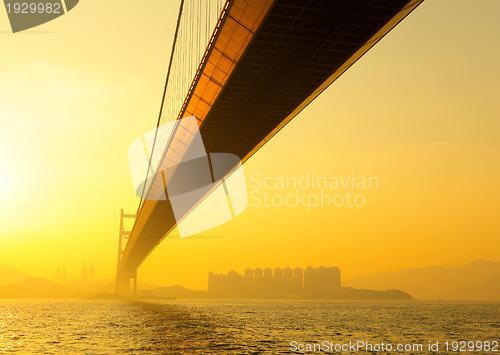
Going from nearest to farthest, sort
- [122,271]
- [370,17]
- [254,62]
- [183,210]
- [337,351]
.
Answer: [370,17] → [254,62] → [337,351] → [183,210] → [122,271]

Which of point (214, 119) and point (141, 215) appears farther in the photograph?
point (141, 215)

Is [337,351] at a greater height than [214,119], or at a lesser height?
lesser

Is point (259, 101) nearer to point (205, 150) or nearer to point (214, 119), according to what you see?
point (214, 119)

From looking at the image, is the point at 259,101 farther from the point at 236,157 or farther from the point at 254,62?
the point at 236,157

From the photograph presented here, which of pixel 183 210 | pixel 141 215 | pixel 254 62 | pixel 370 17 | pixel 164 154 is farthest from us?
pixel 141 215

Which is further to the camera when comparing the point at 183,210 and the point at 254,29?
the point at 183,210

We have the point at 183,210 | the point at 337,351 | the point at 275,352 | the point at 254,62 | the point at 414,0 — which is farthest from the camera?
the point at 183,210

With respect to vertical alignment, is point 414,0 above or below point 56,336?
above

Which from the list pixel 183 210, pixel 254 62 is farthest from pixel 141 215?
pixel 254 62

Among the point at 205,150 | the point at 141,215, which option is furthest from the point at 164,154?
the point at 141,215
